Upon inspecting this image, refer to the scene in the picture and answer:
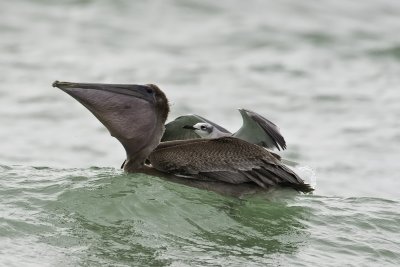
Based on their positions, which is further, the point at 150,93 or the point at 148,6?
the point at 148,6

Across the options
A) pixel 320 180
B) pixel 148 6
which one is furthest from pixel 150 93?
pixel 148 6

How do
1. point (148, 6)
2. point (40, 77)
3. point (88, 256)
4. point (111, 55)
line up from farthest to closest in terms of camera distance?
point (148, 6) → point (111, 55) → point (40, 77) → point (88, 256)

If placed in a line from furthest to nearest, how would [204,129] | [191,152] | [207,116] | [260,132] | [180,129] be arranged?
[207,116]
[180,129]
[204,129]
[260,132]
[191,152]

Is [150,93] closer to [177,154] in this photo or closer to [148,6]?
[177,154]

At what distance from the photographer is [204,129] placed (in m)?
8.02

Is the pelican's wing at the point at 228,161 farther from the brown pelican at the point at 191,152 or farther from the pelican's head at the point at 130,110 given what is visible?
the pelican's head at the point at 130,110

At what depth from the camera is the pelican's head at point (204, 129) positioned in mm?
7996

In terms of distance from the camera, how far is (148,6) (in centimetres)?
1608

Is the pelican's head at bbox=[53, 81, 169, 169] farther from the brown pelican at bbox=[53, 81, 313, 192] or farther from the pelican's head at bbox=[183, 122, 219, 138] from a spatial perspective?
the pelican's head at bbox=[183, 122, 219, 138]

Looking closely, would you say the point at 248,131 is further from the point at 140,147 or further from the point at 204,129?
the point at 140,147

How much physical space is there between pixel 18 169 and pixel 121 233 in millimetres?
1839

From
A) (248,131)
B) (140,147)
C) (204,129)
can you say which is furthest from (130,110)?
(248,131)

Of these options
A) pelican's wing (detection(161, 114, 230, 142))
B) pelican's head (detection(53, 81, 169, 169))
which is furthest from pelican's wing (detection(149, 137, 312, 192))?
pelican's wing (detection(161, 114, 230, 142))

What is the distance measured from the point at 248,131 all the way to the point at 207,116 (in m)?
3.92
